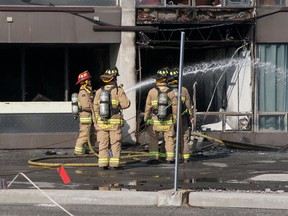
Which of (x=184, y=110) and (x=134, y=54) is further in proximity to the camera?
(x=134, y=54)

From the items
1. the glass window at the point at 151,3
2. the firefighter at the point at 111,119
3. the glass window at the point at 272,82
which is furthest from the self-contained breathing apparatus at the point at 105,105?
the glass window at the point at 272,82

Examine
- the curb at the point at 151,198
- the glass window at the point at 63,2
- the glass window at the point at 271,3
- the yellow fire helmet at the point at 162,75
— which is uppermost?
the glass window at the point at 271,3

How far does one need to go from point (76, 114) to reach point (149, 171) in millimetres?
3274

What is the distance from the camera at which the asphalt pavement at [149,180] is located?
10.1 m

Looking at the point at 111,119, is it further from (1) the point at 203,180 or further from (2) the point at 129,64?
(2) the point at 129,64

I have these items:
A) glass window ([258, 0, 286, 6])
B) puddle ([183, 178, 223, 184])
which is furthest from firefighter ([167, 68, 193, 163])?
glass window ([258, 0, 286, 6])

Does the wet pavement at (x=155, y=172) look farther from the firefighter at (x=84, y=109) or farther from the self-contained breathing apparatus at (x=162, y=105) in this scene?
the self-contained breathing apparatus at (x=162, y=105)

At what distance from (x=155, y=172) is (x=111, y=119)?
121 centimetres

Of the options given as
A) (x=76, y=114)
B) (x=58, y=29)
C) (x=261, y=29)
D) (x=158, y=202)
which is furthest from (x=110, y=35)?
(x=158, y=202)

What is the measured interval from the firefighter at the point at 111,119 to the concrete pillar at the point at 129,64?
174 inches

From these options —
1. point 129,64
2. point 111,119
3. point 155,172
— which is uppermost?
point 129,64

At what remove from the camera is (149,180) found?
1230 centimetres

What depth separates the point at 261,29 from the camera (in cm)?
1827

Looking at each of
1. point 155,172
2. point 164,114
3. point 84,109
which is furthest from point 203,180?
point 84,109
